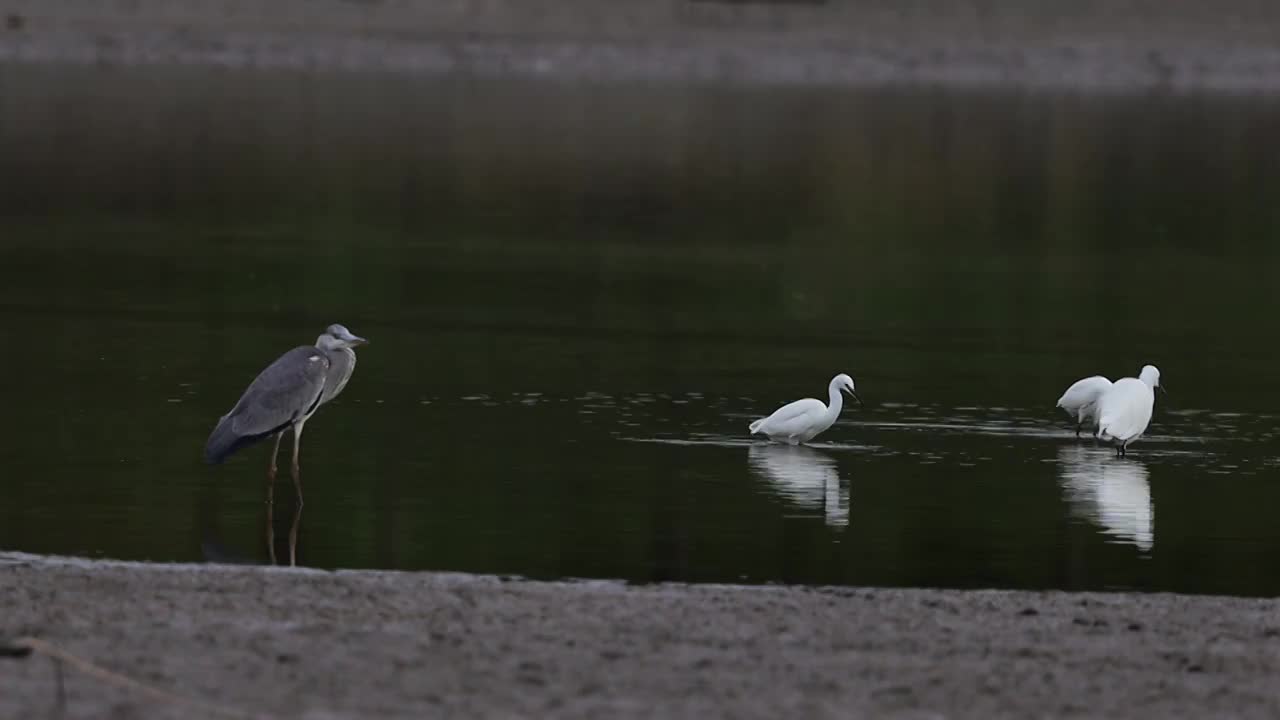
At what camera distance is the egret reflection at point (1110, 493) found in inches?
548

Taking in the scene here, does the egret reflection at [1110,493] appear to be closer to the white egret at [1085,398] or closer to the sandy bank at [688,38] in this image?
the white egret at [1085,398]

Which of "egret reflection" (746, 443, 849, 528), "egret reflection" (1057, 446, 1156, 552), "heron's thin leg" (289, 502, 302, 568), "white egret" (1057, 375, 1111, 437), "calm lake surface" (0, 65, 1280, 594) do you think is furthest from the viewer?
"white egret" (1057, 375, 1111, 437)

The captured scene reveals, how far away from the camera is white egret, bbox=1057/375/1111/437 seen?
16688mm

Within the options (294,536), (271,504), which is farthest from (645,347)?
(294,536)

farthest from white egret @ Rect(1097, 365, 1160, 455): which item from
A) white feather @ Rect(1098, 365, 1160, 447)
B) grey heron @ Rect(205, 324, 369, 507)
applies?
grey heron @ Rect(205, 324, 369, 507)

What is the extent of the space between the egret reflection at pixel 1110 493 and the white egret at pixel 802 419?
137 cm

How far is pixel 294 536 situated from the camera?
1308 cm

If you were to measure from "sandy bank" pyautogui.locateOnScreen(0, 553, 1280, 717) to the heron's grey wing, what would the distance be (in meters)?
1.95

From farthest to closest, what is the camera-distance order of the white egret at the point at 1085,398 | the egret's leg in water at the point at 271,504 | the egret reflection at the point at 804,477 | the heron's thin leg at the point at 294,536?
the white egret at the point at 1085,398 → the egret reflection at the point at 804,477 → the egret's leg in water at the point at 271,504 → the heron's thin leg at the point at 294,536

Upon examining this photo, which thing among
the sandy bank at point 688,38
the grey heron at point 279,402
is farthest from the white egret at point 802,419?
the sandy bank at point 688,38

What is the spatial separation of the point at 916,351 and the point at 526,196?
16.2 meters

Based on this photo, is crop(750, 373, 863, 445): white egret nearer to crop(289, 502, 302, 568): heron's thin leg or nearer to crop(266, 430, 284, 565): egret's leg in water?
crop(266, 430, 284, 565): egret's leg in water

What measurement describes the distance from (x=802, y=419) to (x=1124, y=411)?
188 centimetres

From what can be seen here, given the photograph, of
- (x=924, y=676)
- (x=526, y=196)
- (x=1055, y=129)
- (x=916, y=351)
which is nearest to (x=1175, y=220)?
(x=526, y=196)
